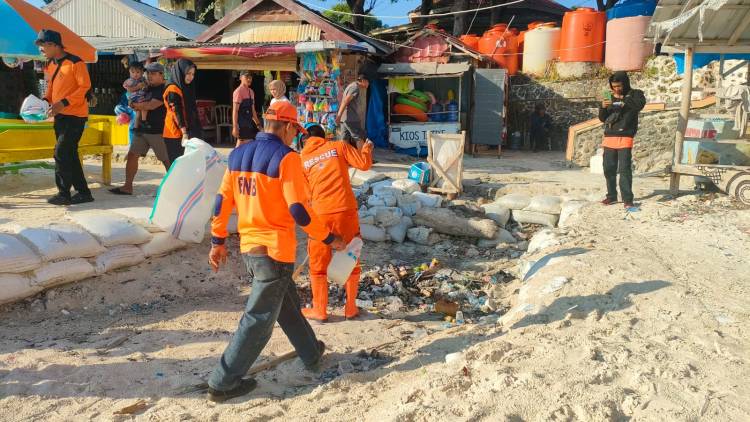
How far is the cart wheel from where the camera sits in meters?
7.14

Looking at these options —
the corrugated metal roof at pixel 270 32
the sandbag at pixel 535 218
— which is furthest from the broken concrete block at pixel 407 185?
the corrugated metal roof at pixel 270 32

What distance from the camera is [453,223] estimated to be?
7516 millimetres

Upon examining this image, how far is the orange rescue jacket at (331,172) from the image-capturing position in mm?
4387

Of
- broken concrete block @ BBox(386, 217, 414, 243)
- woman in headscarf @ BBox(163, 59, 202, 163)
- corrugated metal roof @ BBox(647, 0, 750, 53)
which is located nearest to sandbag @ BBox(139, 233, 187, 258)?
woman in headscarf @ BBox(163, 59, 202, 163)

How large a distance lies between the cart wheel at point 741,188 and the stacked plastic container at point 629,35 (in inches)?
328

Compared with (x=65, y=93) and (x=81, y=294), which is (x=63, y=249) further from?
(x=65, y=93)

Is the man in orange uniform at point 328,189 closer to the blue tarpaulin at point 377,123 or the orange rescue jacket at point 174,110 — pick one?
the orange rescue jacket at point 174,110

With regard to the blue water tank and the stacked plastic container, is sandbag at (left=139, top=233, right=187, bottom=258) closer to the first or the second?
the stacked plastic container

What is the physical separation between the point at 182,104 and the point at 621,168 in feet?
17.1

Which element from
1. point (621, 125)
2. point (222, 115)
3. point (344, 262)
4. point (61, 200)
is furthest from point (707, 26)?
point (222, 115)

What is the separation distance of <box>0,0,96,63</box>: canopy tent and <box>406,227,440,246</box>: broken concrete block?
4.98m

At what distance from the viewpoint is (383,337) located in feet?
13.9

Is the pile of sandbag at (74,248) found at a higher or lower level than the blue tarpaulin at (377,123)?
lower

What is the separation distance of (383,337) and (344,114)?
18.6 feet
